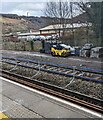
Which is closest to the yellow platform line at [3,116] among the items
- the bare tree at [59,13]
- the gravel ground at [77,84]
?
the gravel ground at [77,84]

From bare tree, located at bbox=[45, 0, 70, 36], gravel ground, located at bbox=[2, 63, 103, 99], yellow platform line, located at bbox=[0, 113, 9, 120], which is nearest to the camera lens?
yellow platform line, located at bbox=[0, 113, 9, 120]

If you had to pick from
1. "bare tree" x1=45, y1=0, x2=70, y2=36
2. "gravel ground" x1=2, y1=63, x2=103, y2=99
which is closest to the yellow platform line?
"gravel ground" x1=2, y1=63, x2=103, y2=99

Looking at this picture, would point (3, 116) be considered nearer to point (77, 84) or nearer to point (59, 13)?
point (77, 84)

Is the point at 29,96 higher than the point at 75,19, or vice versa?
the point at 75,19

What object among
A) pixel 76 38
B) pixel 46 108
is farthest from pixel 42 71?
pixel 76 38

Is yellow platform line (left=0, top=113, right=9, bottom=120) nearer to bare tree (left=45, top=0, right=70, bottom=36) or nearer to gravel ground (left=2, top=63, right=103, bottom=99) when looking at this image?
gravel ground (left=2, top=63, right=103, bottom=99)

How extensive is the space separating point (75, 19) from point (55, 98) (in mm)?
43141

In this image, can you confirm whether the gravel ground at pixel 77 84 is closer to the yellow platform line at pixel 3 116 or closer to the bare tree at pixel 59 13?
the yellow platform line at pixel 3 116

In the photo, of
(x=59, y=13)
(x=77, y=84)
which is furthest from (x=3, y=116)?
(x=59, y=13)

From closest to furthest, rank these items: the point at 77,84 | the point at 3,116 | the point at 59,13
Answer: the point at 3,116
the point at 77,84
the point at 59,13

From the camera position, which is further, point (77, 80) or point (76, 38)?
point (76, 38)

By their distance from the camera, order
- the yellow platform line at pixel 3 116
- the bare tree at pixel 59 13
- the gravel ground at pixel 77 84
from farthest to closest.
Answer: the bare tree at pixel 59 13 → the gravel ground at pixel 77 84 → the yellow platform line at pixel 3 116

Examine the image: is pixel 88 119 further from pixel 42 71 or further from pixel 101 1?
pixel 101 1

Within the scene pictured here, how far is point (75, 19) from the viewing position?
52625mm
